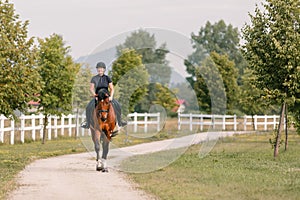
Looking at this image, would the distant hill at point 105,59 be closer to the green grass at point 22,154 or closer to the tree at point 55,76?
the green grass at point 22,154

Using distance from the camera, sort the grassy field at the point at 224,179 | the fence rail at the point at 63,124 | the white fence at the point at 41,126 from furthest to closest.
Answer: the white fence at the point at 41,126 → the fence rail at the point at 63,124 → the grassy field at the point at 224,179

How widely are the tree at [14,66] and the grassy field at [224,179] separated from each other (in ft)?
13.5

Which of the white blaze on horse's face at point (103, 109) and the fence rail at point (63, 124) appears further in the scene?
the fence rail at point (63, 124)

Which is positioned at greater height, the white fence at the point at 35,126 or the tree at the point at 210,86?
the tree at the point at 210,86

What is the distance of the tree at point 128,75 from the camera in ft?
70.2

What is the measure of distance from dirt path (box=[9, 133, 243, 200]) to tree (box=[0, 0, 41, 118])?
77.3 inches

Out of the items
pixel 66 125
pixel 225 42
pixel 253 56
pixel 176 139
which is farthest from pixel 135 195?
pixel 225 42

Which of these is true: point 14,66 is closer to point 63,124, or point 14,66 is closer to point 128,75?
point 128,75

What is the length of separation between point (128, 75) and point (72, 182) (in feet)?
30.4

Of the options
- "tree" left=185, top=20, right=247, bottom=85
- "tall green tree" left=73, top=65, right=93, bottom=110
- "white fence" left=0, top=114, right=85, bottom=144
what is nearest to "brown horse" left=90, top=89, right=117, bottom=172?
"tall green tree" left=73, top=65, right=93, bottom=110

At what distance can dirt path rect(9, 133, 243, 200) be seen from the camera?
1170cm

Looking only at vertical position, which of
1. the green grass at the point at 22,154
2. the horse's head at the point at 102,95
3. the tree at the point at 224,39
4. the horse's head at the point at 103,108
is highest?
the tree at the point at 224,39

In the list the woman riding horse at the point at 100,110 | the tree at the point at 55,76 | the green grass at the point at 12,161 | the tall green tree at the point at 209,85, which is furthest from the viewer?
the tree at the point at 55,76

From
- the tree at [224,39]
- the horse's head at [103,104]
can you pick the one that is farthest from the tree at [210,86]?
the tree at [224,39]
